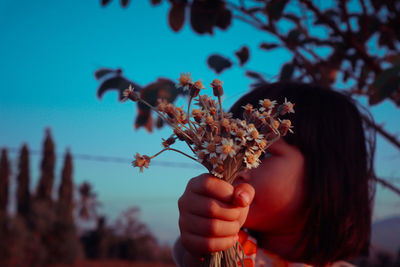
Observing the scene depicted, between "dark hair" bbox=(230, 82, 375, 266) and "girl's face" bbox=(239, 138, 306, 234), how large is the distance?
34mm

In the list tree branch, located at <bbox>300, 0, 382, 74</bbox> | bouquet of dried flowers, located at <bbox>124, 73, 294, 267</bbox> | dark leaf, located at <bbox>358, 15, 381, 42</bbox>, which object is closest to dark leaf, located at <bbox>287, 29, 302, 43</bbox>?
tree branch, located at <bbox>300, 0, 382, 74</bbox>

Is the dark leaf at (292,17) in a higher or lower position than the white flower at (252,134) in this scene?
higher

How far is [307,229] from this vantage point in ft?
3.01

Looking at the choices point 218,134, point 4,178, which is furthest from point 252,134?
point 4,178

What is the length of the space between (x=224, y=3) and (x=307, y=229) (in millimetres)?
819

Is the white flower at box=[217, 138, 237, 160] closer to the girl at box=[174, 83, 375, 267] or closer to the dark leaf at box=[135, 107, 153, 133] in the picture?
the girl at box=[174, 83, 375, 267]

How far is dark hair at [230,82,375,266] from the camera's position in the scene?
2.92 ft

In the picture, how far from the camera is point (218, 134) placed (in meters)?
0.48

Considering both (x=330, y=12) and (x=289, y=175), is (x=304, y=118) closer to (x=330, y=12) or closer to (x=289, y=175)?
(x=289, y=175)

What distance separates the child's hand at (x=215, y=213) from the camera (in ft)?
1.58

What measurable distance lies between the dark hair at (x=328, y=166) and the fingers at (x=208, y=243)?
430mm

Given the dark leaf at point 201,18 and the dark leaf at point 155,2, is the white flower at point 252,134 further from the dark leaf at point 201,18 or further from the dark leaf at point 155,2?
the dark leaf at point 155,2

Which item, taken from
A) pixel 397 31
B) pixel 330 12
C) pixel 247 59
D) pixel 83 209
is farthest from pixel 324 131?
pixel 83 209

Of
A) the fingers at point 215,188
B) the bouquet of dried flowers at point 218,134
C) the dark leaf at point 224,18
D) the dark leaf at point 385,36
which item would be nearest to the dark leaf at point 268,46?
the dark leaf at point 224,18
